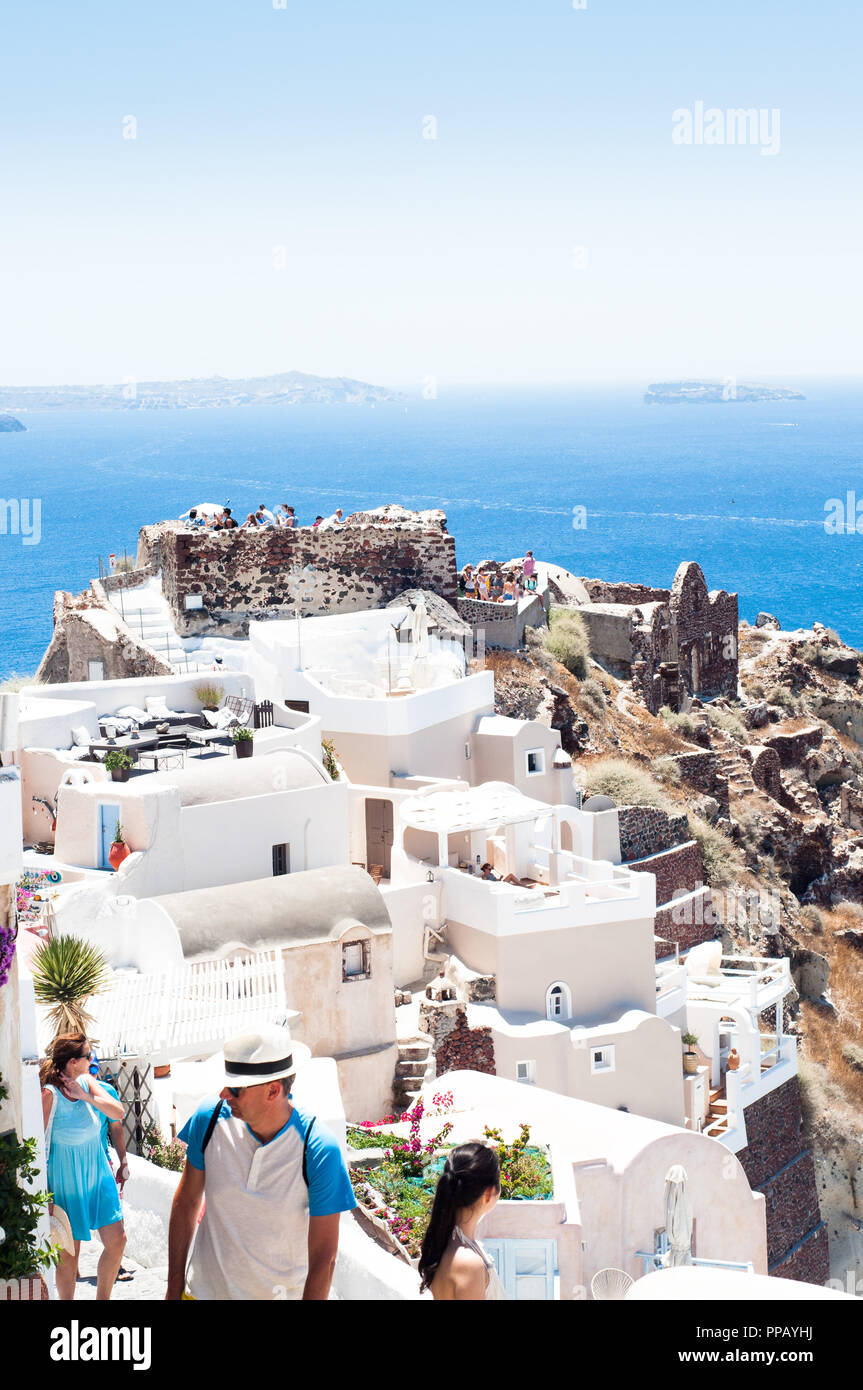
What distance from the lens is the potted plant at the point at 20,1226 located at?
8.34 m

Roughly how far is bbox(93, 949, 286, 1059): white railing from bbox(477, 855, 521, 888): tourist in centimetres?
689

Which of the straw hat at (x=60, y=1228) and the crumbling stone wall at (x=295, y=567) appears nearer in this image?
the straw hat at (x=60, y=1228)

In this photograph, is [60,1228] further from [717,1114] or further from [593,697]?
[593,697]

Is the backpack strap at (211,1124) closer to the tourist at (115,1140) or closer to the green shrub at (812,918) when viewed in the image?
the tourist at (115,1140)

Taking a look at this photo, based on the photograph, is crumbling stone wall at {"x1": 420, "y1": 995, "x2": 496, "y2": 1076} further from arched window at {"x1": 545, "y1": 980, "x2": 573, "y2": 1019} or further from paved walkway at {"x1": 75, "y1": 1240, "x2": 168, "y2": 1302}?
paved walkway at {"x1": 75, "y1": 1240, "x2": 168, "y2": 1302}

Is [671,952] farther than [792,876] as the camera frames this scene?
No

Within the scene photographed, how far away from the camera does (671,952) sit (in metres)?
29.1

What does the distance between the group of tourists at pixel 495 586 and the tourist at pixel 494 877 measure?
1258cm

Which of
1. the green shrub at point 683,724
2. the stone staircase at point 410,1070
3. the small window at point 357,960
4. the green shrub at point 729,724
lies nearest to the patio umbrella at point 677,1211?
the stone staircase at point 410,1070

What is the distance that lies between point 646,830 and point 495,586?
10.3 metres
